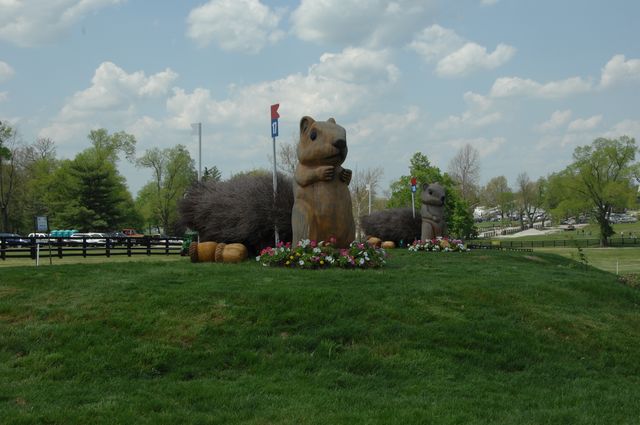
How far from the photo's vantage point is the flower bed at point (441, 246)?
23234mm

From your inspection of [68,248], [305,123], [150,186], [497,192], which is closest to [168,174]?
[150,186]

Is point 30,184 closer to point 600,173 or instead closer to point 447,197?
point 447,197

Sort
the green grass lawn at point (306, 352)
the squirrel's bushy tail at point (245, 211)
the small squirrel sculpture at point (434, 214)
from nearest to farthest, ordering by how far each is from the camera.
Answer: the green grass lawn at point (306, 352) → the squirrel's bushy tail at point (245, 211) → the small squirrel sculpture at point (434, 214)

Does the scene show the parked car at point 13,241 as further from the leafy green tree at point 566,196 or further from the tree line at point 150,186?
the leafy green tree at point 566,196

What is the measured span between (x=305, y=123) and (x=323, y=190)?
177 centimetres

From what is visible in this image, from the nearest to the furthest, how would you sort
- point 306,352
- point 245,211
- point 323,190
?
point 306,352 → point 323,190 → point 245,211

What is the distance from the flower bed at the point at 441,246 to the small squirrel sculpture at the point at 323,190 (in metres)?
11.1

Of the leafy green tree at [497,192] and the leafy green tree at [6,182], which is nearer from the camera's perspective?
the leafy green tree at [6,182]

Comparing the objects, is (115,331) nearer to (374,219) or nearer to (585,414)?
(585,414)

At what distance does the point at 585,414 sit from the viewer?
5.46 metres

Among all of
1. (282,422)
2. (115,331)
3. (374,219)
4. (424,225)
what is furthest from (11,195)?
(282,422)

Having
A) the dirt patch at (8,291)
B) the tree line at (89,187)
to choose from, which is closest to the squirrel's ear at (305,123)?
the dirt patch at (8,291)

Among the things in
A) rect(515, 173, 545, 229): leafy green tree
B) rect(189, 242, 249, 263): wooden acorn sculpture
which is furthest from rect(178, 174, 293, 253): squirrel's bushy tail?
rect(515, 173, 545, 229): leafy green tree

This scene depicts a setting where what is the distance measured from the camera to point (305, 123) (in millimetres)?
13383
